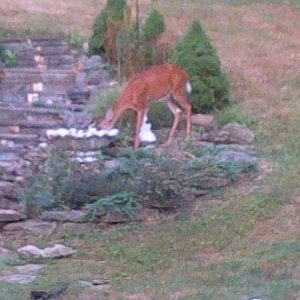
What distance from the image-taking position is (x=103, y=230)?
Result: 471 inches

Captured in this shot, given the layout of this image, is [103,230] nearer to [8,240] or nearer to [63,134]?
[8,240]

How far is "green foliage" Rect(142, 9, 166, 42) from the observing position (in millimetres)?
16750

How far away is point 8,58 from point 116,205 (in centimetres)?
582

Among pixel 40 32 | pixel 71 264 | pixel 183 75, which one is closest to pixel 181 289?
pixel 71 264

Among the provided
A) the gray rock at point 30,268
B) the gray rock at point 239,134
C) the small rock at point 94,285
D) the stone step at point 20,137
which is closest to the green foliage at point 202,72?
the gray rock at point 239,134

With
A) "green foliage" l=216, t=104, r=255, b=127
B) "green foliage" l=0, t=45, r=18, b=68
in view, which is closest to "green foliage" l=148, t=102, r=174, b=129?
"green foliage" l=216, t=104, r=255, b=127

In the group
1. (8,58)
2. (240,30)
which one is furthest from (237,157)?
(240,30)

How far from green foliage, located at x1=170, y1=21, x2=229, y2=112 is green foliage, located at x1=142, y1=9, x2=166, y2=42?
73.3 inches

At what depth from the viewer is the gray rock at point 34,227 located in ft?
39.2

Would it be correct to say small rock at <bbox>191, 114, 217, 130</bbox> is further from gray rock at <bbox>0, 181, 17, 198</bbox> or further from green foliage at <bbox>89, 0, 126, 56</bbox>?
green foliage at <bbox>89, 0, 126, 56</bbox>

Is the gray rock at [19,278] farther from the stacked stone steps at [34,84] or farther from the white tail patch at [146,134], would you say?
the stacked stone steps at [34,84]

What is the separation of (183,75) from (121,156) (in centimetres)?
148

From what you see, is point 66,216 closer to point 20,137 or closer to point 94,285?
point 20,137

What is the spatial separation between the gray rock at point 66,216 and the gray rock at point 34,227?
7 cm
